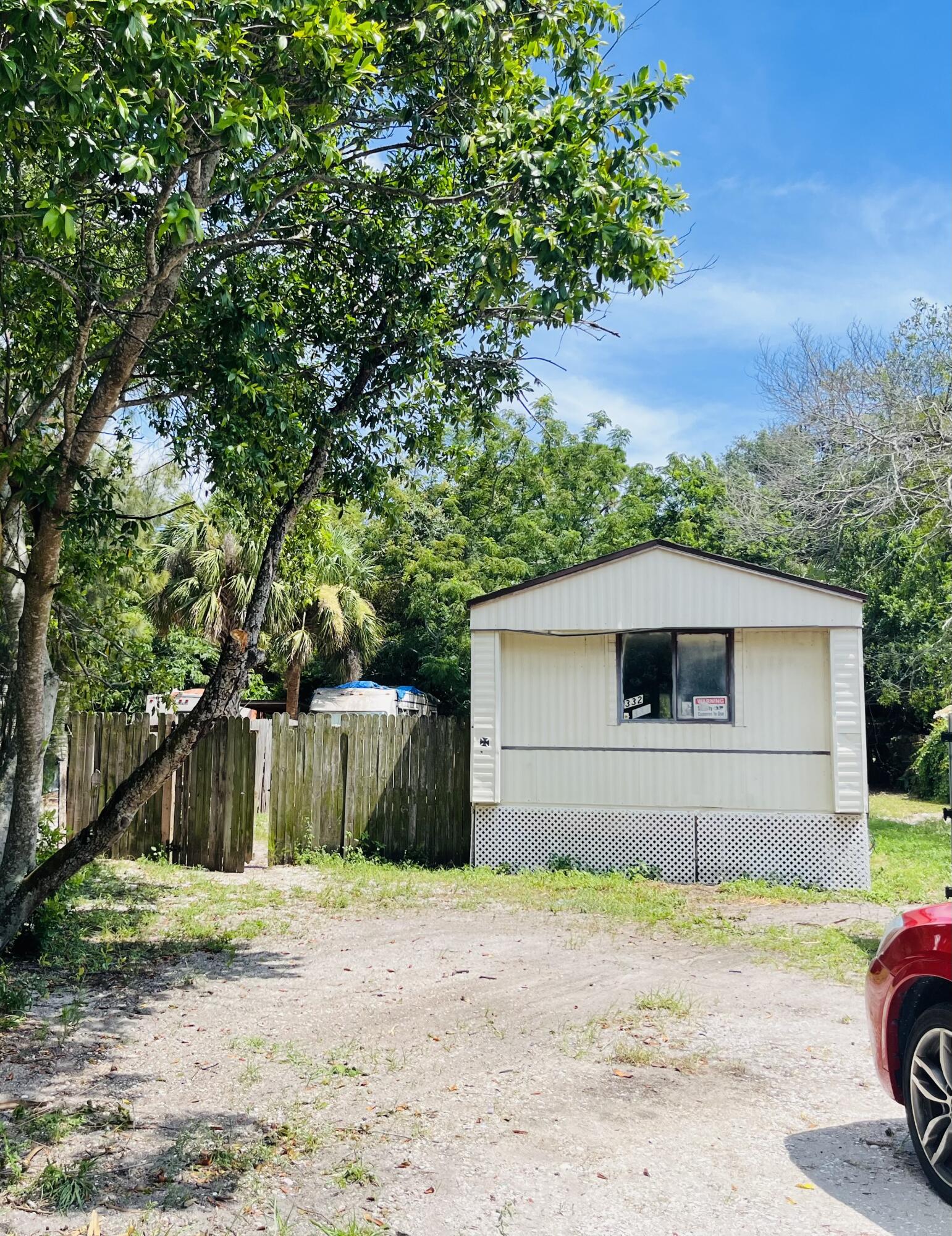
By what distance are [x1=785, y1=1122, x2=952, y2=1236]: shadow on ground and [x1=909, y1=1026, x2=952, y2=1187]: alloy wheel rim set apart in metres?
0.15

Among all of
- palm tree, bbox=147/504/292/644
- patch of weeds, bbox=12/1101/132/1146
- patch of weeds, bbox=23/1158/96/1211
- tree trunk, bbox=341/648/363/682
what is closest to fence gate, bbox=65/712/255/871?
patch of weeds, bbox=12/1101/132/1146

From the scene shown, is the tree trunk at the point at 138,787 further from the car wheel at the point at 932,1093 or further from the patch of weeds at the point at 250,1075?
the car wheel at the point at 932,1093

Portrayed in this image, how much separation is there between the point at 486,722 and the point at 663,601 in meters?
2.62

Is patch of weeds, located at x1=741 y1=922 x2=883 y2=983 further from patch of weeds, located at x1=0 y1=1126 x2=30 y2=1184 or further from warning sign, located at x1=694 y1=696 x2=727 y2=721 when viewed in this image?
patch of weeds, located at x1=0 y1=1126 x2=30 y2=1184

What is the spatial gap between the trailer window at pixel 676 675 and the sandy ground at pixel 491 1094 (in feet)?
Answer: 14.7

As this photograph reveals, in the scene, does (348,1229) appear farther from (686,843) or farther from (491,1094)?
(686,843)

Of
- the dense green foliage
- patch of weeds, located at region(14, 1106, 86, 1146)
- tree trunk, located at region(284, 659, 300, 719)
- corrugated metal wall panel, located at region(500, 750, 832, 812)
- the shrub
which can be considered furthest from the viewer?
tree trunk, located at region(284, 659, 300, 719)

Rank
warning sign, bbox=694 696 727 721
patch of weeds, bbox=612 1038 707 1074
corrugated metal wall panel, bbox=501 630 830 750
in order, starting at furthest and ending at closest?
1. warning sign, bbox=694 696 727 721
2. corrugated metal wall panel, bbox=501 630 830 750
3. patch of weeds, bbox=612 1038 707 1074

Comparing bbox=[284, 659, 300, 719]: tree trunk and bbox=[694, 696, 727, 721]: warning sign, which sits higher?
bbox=[284, 659, 300, 719]: tree trunk

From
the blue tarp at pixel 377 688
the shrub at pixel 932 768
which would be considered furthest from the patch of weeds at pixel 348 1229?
the shrub at pixel 932 768

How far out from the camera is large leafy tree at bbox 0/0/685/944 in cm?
514

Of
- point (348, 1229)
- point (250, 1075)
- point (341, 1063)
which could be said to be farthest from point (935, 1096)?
point (250, 1075)

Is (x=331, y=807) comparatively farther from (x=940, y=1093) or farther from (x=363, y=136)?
(x=940, y=1093)

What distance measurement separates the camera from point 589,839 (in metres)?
12.2
